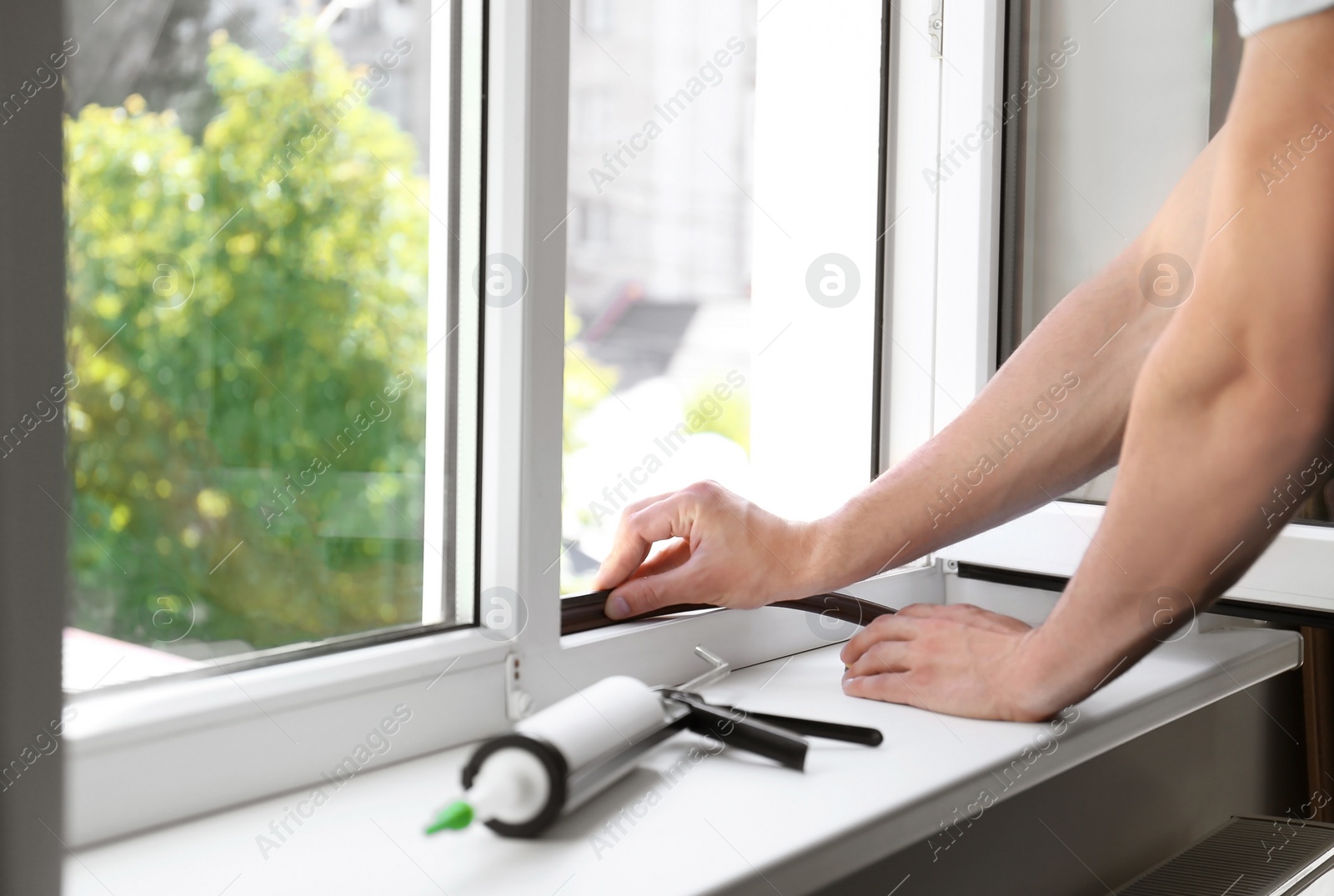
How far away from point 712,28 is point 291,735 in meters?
1.02

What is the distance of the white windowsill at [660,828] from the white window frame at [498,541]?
0.03 m

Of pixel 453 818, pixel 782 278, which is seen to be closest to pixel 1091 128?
pixel 782 278

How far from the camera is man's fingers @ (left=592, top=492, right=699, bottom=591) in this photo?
0.88 metres

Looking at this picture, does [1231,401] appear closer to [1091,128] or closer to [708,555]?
[708,555]

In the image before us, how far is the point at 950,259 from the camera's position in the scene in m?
1.17

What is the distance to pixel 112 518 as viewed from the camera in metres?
0.60

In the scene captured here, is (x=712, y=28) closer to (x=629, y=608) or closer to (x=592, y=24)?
(x=592, y=24)

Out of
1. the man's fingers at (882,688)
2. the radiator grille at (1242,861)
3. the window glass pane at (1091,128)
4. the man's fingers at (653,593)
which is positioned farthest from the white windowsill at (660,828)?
the window glass pane at (1091,128)

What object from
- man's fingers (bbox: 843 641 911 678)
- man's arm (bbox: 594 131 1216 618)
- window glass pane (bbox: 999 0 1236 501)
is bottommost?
man's fingers (bbox: 843 641 911 678)

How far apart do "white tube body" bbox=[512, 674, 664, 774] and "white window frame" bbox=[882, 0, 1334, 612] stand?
0.60 meters

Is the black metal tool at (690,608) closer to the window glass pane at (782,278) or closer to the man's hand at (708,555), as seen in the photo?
the man's hand at (708,555)

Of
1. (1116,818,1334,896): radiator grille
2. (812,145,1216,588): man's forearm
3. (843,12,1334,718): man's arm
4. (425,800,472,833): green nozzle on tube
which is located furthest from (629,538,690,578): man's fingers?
(1116,818,1334,896): radiator grille

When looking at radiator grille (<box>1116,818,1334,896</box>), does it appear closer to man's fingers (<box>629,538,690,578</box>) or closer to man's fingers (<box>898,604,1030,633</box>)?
man's fingers (<box>898,604,1030,633</box>)

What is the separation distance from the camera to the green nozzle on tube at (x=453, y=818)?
1.59 feet
